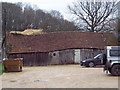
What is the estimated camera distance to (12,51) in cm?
3253

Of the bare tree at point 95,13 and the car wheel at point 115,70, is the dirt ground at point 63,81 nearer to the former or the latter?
the car wheel at point 115,70

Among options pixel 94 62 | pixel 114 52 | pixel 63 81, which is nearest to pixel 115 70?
pixel 114 52

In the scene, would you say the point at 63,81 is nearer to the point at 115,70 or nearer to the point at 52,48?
the point at 115,70

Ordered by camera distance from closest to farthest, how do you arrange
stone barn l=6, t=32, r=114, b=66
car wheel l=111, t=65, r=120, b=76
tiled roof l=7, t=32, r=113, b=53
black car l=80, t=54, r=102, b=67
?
car wheel l=111, t=65, r=120, b=76
black car l=80, t=54, r=102, b=67
stone barn l=6, t=32, r=114, b=66
tiled roof l=7, t=32, r=113, b=53

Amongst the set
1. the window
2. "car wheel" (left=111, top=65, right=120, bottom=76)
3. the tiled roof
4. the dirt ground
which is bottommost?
the dirt ground

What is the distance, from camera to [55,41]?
34.9 meters

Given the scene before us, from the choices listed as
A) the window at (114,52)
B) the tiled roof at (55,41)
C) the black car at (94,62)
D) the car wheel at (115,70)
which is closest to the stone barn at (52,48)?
the tiled roof at (55,41)

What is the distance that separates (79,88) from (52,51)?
21308mm

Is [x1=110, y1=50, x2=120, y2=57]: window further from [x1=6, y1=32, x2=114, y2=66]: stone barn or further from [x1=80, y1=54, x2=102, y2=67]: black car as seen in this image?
[x1=6, y1=32, x2=114, y2=66]: stone barn

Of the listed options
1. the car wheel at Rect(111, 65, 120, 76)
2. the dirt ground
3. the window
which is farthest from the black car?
the car wheel at Rect(111, 65, 120, 76)

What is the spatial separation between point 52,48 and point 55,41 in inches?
79.6

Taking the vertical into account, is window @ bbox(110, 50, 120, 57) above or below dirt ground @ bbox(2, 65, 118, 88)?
above

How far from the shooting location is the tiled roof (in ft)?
109

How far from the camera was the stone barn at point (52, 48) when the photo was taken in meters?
32.6
